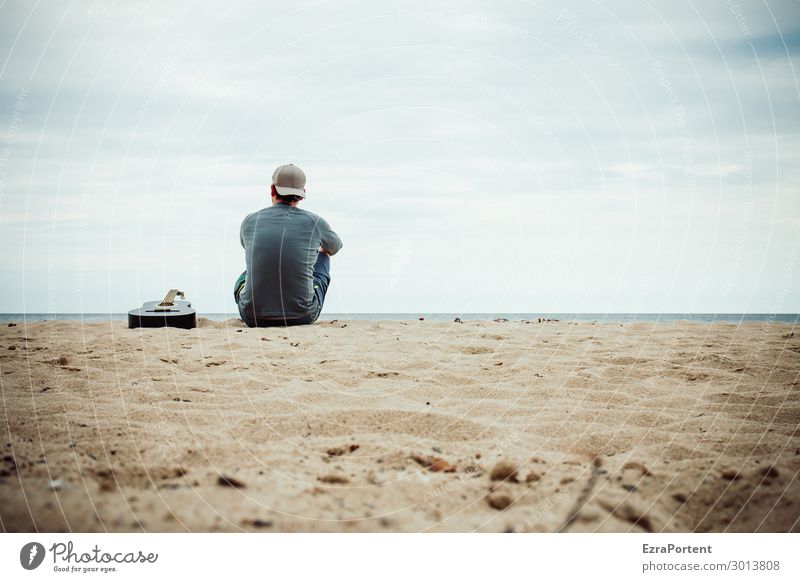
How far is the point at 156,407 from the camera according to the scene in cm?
268

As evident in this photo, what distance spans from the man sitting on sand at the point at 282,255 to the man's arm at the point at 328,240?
0.04ft

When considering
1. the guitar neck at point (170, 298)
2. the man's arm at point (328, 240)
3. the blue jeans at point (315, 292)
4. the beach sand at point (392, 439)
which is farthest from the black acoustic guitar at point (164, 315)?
the man's arm at point (328, 240)

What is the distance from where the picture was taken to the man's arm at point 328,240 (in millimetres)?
6332

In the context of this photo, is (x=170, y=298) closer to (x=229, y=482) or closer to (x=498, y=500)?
(x=229, y=482)

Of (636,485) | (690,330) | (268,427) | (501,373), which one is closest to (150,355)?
(268,427)

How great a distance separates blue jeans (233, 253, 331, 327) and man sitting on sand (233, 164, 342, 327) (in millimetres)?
12

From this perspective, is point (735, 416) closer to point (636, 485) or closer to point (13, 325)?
point (636, 485)

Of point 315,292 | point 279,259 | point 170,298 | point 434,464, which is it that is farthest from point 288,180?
point 434,464

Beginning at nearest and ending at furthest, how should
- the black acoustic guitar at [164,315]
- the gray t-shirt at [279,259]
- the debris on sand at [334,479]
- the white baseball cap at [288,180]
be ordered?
1. the debris on sand at [334,479]
2. the black acoustic guitar at [164,315]
3. the gray t-shirt at [279,259]
4. the white baseball cap at [288,180]

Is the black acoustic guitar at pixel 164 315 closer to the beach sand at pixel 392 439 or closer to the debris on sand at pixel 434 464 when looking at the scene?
the beach sand at pixel 392 439

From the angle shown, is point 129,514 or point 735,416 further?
point 735,416

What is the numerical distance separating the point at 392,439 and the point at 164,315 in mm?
4392

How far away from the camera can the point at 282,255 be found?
601 cm
